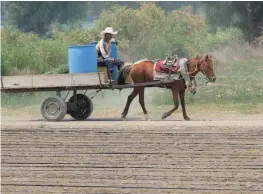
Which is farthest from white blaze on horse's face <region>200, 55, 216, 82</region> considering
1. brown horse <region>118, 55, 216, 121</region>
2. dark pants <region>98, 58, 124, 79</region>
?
dark pants <region>98, 58, 124, 79</region>

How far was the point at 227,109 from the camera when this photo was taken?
17047mm

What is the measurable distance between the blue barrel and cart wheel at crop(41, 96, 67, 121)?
0.67 meters

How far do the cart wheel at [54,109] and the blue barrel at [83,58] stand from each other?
67 centimetres

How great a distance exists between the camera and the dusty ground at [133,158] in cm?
814

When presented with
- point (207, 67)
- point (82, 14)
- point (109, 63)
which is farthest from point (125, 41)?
point (82, 14)

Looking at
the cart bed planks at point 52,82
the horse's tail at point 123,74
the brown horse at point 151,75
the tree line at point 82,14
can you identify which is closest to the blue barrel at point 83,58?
the cart bed planks at point 52,82

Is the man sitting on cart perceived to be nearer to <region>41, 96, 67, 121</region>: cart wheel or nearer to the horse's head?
<region>41, 96, 67, 121</region>: cart wheel

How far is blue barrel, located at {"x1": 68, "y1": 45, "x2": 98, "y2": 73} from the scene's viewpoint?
13688mm

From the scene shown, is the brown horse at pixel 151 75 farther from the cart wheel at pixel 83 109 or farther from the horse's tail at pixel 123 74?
the cart wheel at pixel 83 109

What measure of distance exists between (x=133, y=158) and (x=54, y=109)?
5044mm

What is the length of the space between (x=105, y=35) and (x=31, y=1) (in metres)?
40.2

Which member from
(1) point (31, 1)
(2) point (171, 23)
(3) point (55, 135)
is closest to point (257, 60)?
(2) point (171, 23)

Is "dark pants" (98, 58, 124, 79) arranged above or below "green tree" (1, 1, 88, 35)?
below

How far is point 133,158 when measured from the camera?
31.5 ft
